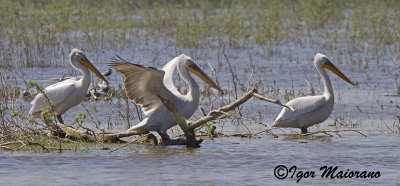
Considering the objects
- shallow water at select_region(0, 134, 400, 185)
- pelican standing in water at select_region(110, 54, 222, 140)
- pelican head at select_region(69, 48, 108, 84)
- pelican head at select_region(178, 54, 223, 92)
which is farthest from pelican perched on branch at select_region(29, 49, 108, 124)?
pelican head at select_region(178, 54, 223, 92)

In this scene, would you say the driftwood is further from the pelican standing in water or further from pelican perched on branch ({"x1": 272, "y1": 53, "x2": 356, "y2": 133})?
pelican perched on branch ({"x1": 272, "y1": 53, "x2": 356, "y2": 133})

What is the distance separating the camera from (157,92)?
7.55 meters

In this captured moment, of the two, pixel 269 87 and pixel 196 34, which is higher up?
pixel 196 34

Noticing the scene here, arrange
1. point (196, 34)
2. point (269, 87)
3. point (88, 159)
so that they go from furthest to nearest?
point (196, 34), point (269, 87), point (88, 159)

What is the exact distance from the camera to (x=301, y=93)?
1129cm

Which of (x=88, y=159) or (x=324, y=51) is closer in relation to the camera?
(x=88, y=159)

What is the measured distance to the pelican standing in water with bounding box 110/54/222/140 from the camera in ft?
23.8

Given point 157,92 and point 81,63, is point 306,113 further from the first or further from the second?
point 81,63

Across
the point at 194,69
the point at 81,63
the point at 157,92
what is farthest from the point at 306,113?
the point at 81,63

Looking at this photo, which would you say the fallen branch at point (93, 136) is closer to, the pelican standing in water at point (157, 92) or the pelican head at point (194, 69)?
the pelican standing in water at point (157, 92)

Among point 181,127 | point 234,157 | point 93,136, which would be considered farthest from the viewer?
point 93,136

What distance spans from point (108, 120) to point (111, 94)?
4.96ft

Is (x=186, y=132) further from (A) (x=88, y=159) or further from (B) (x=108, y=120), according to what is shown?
(B) (x=108, y=120)

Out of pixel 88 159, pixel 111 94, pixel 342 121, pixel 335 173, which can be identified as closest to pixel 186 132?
pixel 88 159
